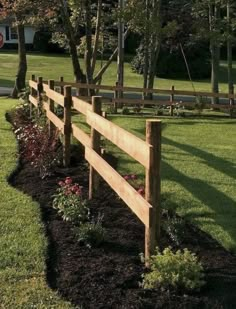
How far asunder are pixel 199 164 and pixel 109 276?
511cm

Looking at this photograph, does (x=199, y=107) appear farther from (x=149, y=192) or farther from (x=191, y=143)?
(x=149, y=192)

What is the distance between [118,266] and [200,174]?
4.08m

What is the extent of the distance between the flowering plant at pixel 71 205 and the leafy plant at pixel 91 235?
455 millimetres

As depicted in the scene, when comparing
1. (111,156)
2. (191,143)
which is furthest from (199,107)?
(111,156)

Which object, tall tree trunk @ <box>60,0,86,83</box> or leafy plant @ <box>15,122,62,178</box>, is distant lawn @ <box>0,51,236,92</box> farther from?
leafy plant @ <box>15,122,62,178</box>

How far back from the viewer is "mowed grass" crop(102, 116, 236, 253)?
622 cm

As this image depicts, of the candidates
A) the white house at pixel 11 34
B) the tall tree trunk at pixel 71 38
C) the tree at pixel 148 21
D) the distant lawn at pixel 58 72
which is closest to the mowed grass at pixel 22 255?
the tree at pixel 148 21

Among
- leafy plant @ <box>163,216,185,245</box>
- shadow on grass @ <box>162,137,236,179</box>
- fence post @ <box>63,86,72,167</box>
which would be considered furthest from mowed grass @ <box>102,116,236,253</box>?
fence post @ <box>63,86,72,167</box>

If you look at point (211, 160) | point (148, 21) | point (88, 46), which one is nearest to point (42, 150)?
point (211, 160)

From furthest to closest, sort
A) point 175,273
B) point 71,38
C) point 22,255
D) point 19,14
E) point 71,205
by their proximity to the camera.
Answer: point 19,14 < point 71,38 < point 71,205 < point 22,255 < point 175,273

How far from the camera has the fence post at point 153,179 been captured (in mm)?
4340

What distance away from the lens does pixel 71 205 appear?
5977mm

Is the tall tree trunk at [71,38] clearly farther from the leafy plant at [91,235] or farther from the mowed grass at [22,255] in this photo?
the leafy plant at [91,235]

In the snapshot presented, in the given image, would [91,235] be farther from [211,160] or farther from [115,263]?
[211,160]
